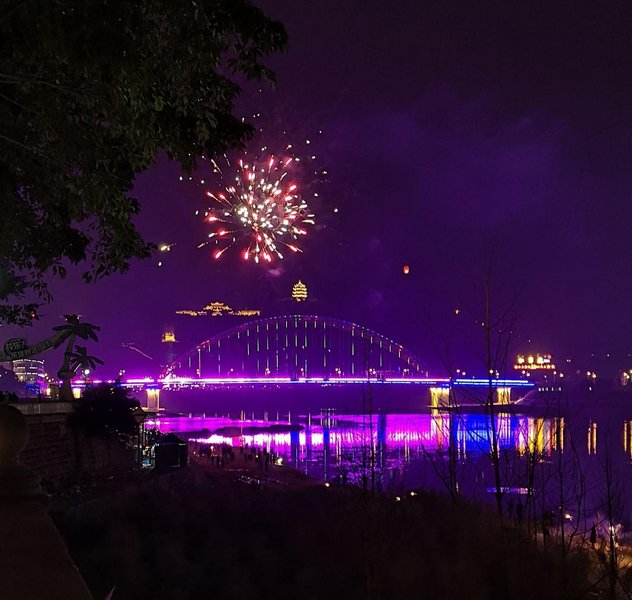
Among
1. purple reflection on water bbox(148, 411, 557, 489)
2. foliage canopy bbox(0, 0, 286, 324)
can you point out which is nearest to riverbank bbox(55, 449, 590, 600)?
foliage canopy bbox(0, 0, 286, 324)

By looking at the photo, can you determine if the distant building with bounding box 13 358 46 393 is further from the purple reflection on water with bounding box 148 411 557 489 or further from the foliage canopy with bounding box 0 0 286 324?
the foliage canopy with bounding box 0 0 286 324

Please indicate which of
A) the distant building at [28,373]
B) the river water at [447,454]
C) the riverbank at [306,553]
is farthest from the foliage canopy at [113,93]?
the distant building at [28,373]

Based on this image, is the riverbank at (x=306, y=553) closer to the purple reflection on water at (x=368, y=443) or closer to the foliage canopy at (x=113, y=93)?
the foliage canopy at (x=113, y=93)

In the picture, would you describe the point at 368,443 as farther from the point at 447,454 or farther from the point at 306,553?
the point at 306,553

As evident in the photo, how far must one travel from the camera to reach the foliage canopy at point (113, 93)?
7355 millimetres

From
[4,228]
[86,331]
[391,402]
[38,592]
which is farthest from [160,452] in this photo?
[391,402]

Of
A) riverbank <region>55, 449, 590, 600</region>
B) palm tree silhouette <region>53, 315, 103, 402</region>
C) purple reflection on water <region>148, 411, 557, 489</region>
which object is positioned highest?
palm tree silhouette <region>53, 315, 103, 402</region>

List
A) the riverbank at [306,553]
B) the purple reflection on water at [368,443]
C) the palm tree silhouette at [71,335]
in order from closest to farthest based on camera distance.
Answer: the riverbank at [306,553], the palm tree silhouette at [71,335], the purple reflection on water at [368,443]

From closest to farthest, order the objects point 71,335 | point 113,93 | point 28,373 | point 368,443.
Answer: point 113,93
point 71,335
point 368,443
point 28,373

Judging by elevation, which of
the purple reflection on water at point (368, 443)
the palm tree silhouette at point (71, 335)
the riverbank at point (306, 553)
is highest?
the palm tree silhouette at point (71, 335)

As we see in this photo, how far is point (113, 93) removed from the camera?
8125 millimetres

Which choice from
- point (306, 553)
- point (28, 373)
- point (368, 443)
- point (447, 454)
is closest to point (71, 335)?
point (306, 553)

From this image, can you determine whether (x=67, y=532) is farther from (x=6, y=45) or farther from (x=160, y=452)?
(x=160, y=452)

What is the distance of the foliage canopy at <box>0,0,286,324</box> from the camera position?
7355 millimetres
